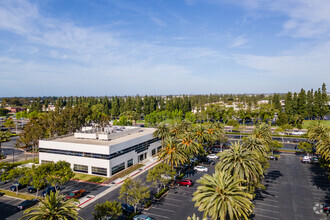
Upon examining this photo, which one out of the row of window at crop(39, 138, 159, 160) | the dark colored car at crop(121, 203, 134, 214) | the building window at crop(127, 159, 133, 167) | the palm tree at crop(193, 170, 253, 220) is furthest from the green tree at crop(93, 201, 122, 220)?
the building window at crop(127, 159, 133, 167)

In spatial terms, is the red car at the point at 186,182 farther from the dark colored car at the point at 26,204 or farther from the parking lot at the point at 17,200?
the dark colored car at the point at 26,204

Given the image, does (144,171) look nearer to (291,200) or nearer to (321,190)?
(291,200)

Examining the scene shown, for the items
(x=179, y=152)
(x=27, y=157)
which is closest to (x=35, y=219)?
(x=179, y=152)

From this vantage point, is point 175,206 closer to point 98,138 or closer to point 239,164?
point 239,164

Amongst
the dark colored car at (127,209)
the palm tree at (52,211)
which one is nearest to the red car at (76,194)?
the dark colored car at (127,209)

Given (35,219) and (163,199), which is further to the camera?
(163,199)

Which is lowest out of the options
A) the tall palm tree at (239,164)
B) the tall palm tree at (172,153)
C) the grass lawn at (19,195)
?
the grass lawn at (19,195)

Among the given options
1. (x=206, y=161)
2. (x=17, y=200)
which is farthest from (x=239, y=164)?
(x=17, y=200)
